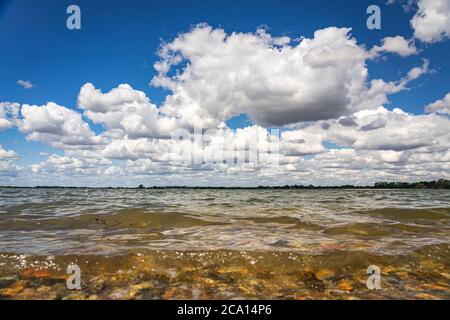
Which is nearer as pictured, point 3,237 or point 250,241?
point 250,241

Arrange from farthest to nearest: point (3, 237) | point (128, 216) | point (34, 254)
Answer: point (128, 216), point (3, 237), point (34, 254)

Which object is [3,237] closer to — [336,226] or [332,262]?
[332,262]

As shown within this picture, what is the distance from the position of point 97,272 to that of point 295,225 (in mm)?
9462

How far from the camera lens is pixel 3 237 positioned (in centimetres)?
1104

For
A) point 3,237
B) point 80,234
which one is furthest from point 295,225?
point 3,237

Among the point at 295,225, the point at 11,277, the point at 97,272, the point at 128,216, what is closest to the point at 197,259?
the point at 97,272

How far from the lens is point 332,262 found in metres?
7.43
